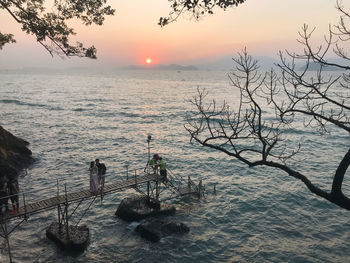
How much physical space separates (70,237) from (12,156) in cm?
1833

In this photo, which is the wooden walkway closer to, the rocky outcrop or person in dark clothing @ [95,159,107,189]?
person in dark clothing @ [95,159,107,189]

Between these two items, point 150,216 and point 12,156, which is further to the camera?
point 12,156

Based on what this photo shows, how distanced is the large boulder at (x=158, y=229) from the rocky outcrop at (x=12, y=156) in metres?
15.7

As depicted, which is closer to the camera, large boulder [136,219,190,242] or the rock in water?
the rock in water

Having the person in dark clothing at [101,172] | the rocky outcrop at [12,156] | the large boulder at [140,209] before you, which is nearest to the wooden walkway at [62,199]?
the person in dark clothing at [101,172]

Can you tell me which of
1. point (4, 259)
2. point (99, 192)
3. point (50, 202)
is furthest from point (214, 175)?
point (4, 259)

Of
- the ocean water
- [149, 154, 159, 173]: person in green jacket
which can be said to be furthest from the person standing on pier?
[149, 154, 159, 173]: person in green jacket

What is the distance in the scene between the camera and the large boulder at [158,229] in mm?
18734

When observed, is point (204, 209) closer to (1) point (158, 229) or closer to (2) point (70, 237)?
(1) point (158, 229)

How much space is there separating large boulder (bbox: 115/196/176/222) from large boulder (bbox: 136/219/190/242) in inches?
46.7

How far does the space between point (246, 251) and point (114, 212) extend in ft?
34.3

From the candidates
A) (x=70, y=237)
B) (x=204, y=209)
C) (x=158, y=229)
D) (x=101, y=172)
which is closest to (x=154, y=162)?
(x=101, y=172)

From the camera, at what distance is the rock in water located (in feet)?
56.6

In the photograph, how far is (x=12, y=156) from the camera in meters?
31.8
